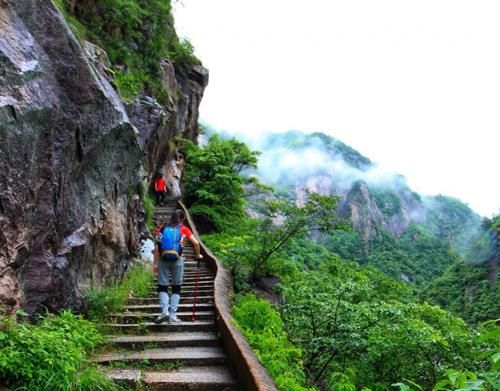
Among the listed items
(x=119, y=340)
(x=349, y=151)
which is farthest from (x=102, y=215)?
(x=349, y=151)

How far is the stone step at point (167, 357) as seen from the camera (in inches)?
223

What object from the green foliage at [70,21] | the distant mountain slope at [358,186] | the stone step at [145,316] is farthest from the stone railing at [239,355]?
the distant mountain slope at [358,186]

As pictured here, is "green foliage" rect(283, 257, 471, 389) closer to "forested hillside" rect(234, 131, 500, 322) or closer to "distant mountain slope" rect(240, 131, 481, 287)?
"forested hillside" rect(234, 131, 500, 322)

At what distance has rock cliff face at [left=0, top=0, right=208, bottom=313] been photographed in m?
5.44

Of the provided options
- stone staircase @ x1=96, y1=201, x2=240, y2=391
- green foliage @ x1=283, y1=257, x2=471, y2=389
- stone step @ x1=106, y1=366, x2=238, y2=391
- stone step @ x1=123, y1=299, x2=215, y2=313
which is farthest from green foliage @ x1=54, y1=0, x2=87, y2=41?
green foliage @ x1=283, y1=257, x2=471, y2=389

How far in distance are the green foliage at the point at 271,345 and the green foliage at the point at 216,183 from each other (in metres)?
12.7

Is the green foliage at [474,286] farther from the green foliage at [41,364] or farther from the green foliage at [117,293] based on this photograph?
the green foliage at [41,364]

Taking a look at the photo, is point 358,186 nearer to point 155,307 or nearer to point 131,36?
point 131,36

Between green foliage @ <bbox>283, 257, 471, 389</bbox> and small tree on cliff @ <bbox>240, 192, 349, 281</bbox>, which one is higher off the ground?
small tree on cliff @ <bbox>240, 192, 349, 281</bbox>

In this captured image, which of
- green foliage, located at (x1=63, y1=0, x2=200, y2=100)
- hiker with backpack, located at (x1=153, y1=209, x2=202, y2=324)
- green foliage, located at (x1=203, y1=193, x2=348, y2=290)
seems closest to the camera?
hiker with backpack, located at (x1=153, y1=209, x2=202, y2=324)

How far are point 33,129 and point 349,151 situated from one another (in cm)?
16811

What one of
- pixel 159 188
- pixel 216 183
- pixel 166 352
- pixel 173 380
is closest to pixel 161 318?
pixel 166 352

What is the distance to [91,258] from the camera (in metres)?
8.24

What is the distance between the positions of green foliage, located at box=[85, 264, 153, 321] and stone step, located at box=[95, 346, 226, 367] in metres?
1.58
